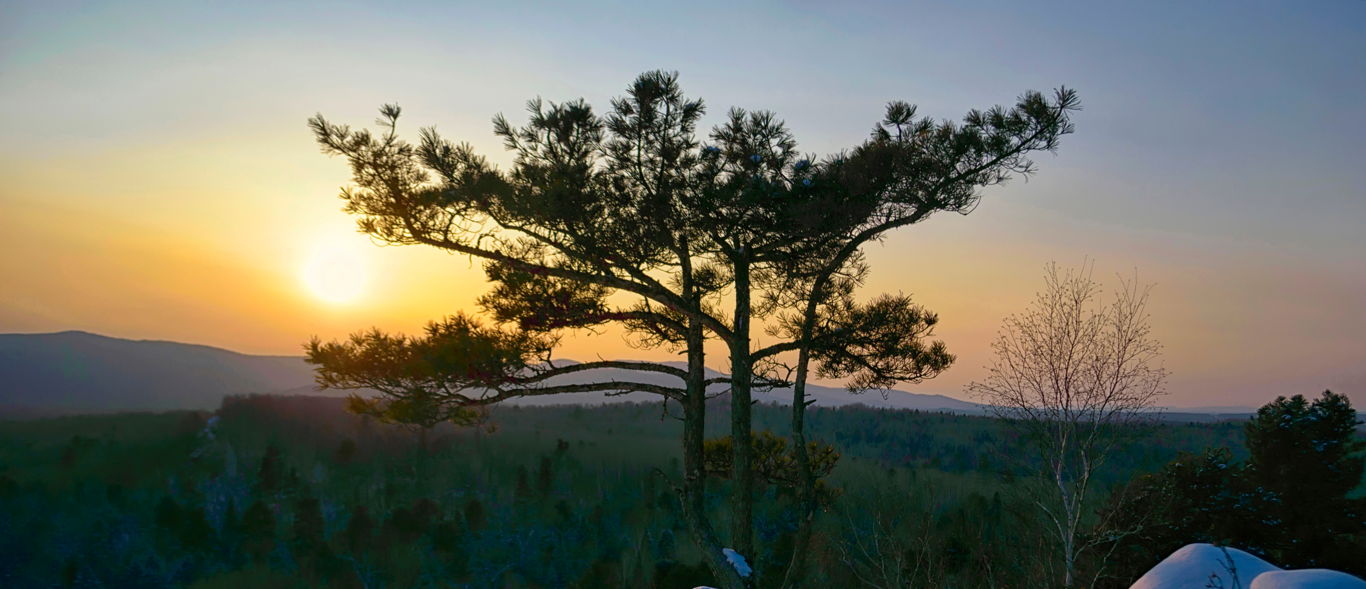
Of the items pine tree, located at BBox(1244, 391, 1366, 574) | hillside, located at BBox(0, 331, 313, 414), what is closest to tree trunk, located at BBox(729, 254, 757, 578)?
pine tree, located at BBox(1244, 391, 1366, 574)

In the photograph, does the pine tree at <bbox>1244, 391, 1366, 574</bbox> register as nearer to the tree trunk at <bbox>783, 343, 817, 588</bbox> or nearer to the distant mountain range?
the tree trunk at <bbox>783, 343, 817, 588</bbox>

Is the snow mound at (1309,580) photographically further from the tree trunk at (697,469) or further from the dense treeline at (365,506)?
the dense treeline at (365,506)

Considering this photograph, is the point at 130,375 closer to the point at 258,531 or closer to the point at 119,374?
the point at 119,374

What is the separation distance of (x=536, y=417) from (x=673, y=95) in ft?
117

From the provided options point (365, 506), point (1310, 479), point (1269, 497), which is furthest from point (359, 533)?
point (1310, 479)

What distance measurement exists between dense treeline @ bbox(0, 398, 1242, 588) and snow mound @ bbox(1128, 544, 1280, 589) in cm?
1424

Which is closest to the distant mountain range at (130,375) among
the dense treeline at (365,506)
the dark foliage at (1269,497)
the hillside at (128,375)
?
the hillside at (128,375)

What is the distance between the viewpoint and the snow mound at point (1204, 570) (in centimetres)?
354

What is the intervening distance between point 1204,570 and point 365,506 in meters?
25.8

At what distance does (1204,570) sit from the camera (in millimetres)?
3596

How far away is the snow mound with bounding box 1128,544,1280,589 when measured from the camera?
11.6 ft

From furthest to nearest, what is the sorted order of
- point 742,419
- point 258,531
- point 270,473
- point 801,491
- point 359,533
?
point 270,473
point 258,531
point 359,533
point 801,491
point 742,419

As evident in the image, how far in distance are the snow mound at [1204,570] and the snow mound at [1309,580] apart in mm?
232

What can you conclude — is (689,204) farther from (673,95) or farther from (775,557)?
(775,557)
